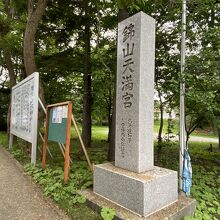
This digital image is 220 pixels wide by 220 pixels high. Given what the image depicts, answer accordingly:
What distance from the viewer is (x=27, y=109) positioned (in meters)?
6.96

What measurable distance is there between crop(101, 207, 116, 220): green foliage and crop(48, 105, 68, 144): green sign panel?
182 centimetres

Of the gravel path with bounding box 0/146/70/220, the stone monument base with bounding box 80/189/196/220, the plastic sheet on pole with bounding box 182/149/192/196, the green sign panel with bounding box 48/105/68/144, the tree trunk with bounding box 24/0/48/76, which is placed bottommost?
the gravel path with bounding box 0/146/70/220

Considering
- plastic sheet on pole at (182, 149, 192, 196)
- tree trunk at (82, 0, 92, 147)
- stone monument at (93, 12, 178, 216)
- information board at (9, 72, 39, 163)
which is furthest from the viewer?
tree trunk at (82, 0, 92, 147)

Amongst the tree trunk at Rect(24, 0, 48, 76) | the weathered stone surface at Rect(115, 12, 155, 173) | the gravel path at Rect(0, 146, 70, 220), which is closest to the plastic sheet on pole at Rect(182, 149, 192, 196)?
the weathered stone surface at Rect(115, 12, 155, 173)

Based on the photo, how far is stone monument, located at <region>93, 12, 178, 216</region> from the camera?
366 cm

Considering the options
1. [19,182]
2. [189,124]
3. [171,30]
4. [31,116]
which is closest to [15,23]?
[31,116]

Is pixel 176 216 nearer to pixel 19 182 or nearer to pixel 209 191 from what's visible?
pixel 209 191

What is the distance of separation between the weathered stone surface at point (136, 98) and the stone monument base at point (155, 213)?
62cm

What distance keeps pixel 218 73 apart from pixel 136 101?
7.74ft

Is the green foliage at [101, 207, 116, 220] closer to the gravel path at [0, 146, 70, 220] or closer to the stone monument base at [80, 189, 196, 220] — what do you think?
the stone monument base at [80, 189, 196, 220]

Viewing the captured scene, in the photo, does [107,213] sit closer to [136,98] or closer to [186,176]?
[136,98]

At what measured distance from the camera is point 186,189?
15.0 feet

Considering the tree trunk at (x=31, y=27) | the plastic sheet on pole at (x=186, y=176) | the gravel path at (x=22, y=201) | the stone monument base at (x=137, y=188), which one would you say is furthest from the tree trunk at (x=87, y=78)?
the stone monument base at (x=137, y=188)

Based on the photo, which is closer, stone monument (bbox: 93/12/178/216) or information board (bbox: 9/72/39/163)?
stone monument (bbox: 93/12/178/216)
